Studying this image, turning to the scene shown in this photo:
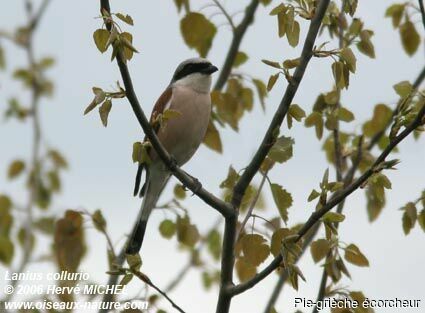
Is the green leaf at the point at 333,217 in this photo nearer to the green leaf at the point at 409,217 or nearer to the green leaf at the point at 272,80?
the green leaf at the point at 272,80

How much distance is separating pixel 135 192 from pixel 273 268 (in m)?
2.20

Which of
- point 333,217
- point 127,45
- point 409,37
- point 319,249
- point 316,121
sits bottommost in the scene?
point 333,217

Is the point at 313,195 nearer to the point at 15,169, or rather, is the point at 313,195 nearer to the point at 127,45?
the point at 127,45

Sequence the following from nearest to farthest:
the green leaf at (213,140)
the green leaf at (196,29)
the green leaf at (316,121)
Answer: the green leaf at (316,121), the green leaf at (196,29), the green leaf at (213,140)

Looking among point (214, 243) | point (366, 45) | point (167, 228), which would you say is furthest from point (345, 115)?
point (214, 243)

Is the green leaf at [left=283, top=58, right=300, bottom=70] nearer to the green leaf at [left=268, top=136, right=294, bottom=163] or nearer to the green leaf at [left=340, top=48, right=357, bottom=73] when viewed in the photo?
the green leaf at [left=340, top=48, right=357, bottom=73]

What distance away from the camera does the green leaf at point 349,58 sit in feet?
9.20

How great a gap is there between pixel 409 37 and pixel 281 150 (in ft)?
4.85

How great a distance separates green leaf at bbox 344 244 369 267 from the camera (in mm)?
3123

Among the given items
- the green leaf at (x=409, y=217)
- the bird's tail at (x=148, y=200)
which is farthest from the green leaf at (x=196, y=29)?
the green leaf at (x=409, y=217)

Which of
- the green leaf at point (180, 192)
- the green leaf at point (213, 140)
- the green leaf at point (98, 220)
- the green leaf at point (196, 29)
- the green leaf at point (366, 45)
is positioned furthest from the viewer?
the green leaf at point (213, 140)

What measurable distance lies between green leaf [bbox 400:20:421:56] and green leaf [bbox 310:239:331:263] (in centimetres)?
140

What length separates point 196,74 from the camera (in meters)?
5.42

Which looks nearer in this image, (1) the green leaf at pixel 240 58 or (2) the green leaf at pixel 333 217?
(2) the green leaf at pixel 333 217
